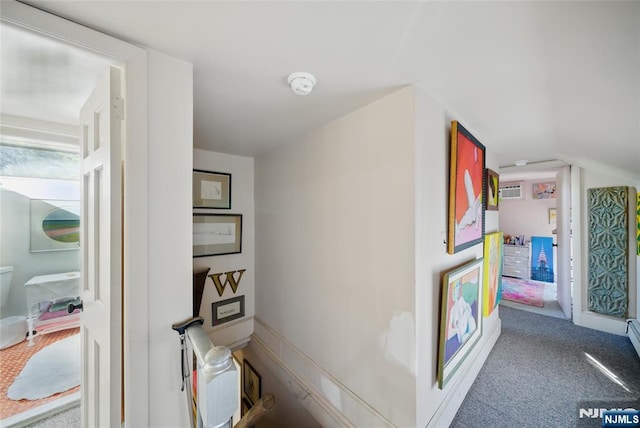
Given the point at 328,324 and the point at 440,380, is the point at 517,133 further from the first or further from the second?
the point at 328,324

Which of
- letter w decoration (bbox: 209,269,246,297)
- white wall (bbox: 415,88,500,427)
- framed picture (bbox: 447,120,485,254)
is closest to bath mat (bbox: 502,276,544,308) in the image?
framed picture (bbox: 447,120,485,254)

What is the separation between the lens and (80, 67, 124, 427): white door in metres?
0.81

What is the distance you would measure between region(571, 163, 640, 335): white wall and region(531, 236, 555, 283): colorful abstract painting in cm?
230

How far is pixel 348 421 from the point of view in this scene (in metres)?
1.48

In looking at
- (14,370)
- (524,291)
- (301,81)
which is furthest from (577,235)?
(14,370)

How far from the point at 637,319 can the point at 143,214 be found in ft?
15.4

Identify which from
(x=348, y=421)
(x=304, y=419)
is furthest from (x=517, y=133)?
(x=304, y=419)

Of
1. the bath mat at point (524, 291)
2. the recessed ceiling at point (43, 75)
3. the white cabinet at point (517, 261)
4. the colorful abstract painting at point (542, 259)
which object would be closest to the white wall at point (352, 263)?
the recessed ceiling at point (43, 75)

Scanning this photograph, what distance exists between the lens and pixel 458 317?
57.6 inches

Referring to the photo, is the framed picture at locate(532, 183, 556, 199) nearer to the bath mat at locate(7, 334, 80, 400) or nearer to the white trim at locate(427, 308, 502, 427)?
the white trim at locate(427, 308, 502, 427)

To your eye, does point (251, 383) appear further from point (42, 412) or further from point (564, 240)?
point (564, 240)

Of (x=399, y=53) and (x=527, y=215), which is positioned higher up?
(x=399, y=53)

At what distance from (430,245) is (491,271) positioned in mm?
1541

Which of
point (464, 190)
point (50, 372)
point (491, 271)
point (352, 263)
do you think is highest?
point (464, 190)
